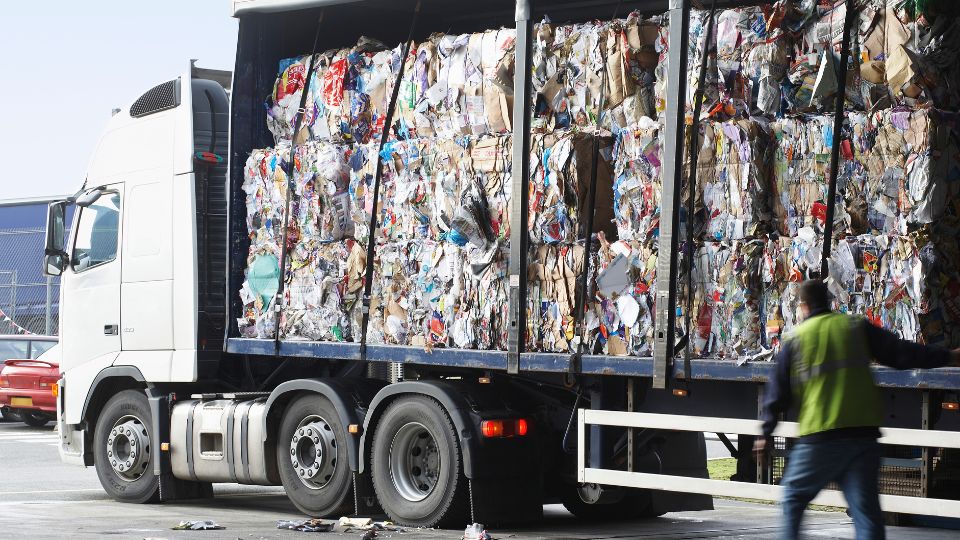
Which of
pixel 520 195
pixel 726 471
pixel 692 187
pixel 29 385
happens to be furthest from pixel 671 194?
pixel 29 385

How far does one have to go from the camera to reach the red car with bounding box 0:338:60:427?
21.6m

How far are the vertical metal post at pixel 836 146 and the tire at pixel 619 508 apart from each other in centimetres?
363

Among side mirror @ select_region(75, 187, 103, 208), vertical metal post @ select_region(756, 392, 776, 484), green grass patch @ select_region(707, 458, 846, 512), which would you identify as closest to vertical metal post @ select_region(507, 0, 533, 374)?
vertical metal post @ select_region(756, 392, 776, 484)

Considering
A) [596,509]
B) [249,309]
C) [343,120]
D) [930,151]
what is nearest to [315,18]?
[343,120]

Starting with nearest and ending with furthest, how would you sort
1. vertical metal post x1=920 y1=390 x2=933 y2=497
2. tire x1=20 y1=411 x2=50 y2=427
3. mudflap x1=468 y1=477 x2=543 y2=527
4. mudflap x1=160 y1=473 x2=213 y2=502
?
1. vertical metal post x1=920 y1=390 x2=933 y2=497
2. mudflap x1=468 y1=477 x2=543 y2=527
3. mudflap x1=160 y1=473 x2=213 y2=502
4. tire x1=20 y1=411 x2=50 y2=427

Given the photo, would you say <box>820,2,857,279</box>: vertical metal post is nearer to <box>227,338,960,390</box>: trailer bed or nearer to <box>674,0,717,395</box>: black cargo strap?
<box>227,338,960,390</box>: trailer bed

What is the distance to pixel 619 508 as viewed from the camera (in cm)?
1195

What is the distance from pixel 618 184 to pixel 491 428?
1953 mm

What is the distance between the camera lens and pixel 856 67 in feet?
27.9

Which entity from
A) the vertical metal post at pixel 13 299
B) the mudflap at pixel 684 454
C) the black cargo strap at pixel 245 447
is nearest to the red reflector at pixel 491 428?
the mudflap at pixel 684 454

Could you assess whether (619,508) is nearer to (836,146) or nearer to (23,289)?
(836,146)

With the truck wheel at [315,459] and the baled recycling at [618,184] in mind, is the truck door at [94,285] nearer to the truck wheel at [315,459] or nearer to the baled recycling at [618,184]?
the baled recycling at [618,184]

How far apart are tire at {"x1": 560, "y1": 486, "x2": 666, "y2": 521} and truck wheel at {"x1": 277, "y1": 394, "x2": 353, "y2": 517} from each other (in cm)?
171

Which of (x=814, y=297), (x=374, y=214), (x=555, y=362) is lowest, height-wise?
(x=555, y=362)
